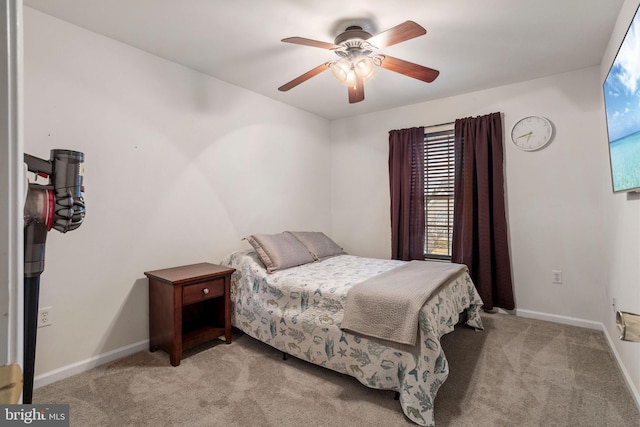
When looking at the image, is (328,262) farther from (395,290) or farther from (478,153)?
(478,153)

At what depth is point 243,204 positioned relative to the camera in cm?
336

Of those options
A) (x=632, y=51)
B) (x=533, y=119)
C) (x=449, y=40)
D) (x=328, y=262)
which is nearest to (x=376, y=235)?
(x=328, y=262)

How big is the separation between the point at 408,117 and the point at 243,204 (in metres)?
2.25

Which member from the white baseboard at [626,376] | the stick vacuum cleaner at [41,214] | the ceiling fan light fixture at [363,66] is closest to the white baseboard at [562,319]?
the white baseboard at [626,376]

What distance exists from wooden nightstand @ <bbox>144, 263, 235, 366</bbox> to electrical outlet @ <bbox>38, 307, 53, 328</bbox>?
61 centimetres

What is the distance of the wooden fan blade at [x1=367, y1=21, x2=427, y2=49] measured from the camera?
178 centimetres

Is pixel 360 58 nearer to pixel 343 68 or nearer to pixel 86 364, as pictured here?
pixel 343 68

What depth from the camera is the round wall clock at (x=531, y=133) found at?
10.2 ft

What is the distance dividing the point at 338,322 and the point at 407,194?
2.14 meters

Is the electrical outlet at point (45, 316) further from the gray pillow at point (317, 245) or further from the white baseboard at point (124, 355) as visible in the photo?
the gray pillow at point (317, 245)

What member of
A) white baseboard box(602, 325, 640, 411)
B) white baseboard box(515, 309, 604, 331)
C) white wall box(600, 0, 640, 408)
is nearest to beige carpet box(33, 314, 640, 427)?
white baseboard box(602, 325, 640, 411)

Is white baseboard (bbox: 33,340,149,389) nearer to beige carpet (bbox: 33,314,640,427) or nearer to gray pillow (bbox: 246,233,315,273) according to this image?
beige carpet (bbox: 33,314,640,427)

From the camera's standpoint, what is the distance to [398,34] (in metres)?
1.90

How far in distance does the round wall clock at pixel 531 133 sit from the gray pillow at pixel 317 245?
2.17 m
